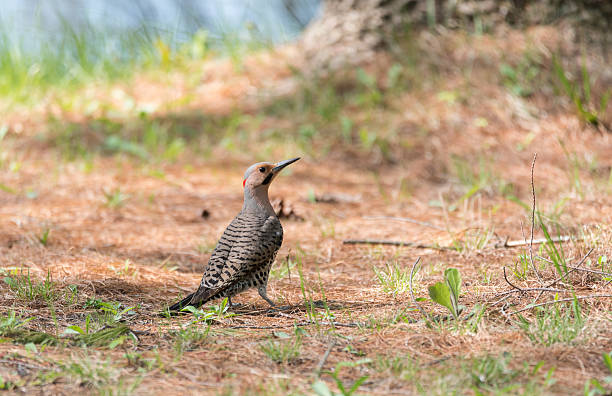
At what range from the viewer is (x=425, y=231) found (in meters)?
4.20

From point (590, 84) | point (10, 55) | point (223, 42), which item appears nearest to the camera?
point (590, 84)

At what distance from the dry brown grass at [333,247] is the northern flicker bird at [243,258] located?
0.17 m

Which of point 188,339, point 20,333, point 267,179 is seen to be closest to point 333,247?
point 267,179

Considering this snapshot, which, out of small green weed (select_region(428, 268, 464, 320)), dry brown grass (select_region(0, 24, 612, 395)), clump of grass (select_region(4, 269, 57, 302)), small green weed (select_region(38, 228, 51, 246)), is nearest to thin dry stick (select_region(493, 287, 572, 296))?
dry brown grass (select_region(0, 24, 612, 395))

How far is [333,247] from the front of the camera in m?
4.04

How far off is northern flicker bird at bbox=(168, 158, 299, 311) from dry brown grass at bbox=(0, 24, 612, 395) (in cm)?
17

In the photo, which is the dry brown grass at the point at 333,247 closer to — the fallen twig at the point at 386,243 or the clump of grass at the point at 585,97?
the fallen twig at the point at 386,243

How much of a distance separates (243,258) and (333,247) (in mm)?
1176

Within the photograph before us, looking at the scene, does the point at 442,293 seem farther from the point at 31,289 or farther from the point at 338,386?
the point at 31,289

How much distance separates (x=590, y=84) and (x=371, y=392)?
5252 millimetres

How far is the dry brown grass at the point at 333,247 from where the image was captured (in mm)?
2076

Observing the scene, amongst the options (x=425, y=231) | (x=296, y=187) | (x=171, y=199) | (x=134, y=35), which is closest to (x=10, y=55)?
(x=134, y=35)

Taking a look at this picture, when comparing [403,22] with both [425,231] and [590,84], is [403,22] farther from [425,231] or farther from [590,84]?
[425,231]

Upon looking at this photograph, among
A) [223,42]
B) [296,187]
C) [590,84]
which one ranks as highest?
[223,42]
